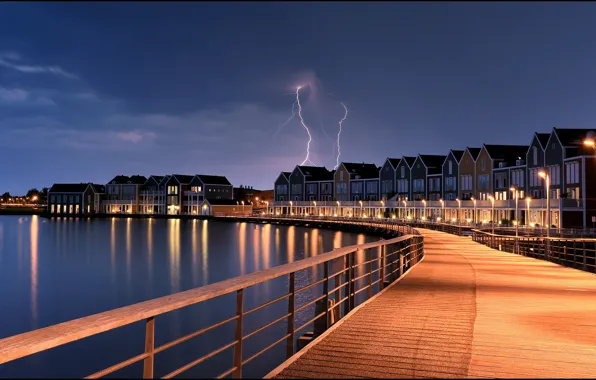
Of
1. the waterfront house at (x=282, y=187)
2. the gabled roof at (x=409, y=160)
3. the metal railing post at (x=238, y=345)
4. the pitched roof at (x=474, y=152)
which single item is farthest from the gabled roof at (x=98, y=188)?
the metal railing post at (x=238, y=345)

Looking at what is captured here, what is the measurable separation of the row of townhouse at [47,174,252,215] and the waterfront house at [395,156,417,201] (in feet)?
177

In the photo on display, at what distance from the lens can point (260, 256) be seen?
61.6m

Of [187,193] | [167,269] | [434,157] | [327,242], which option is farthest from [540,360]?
[187,193]

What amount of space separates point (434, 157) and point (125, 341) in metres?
83.8

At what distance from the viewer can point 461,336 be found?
8.67 meters

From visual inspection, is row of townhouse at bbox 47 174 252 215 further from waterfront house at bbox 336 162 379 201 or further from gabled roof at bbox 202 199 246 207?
waterfront house at bbox 336 162 379 201

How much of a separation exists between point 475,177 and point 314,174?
4776 centimetres

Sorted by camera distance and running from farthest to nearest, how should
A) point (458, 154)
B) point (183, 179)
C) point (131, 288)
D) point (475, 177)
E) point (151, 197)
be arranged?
1. point (151, 197)
2. point (183, 179)
3. point (458, 154)
4. point (475, 177)
5. point (131, 288)

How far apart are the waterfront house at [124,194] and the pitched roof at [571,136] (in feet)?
375

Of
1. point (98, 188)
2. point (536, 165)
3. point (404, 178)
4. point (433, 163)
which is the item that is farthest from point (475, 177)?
point (98, 188)

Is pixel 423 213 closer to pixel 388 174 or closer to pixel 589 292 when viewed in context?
pixel 388 174

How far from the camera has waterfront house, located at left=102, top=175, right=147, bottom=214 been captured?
6021 inches

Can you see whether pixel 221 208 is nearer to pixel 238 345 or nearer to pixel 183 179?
pixel 183 179

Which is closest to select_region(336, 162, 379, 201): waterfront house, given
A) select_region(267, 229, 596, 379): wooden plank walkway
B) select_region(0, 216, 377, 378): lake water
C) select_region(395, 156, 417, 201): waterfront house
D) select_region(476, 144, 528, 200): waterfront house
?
select_region(395, 156, 417, 201): waterfront house
